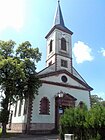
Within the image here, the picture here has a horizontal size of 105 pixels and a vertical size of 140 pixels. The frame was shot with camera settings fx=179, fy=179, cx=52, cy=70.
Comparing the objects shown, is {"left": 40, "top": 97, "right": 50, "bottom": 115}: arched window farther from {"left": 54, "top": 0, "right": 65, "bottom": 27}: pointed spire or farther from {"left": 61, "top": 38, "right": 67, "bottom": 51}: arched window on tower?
{"left": 54, "top": 0, "right": 65, "bottom": 27}: pointed spire

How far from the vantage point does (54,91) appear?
2552 cm

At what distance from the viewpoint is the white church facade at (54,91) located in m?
23.1

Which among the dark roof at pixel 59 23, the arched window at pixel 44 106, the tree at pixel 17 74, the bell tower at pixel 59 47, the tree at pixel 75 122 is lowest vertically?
the tree at pixel 75 122

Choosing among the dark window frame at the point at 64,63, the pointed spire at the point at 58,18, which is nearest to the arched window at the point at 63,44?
the dark window frame at the point at 64,63

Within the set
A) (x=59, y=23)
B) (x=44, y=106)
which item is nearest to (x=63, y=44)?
(x=59, y=23)

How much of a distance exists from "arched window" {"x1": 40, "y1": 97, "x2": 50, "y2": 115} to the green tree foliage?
9672 millimetres

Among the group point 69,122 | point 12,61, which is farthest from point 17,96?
point 69,122

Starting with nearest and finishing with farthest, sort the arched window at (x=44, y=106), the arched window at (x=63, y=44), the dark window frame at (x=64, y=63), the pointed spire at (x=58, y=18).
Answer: the arched window at (x=44, y=106) < the dark window frame at (x=64, y=63) < the arched window at (x=63, y=44) < the pointed spire at (x=58, y=18)

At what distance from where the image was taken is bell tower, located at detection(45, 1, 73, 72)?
97.8 ft

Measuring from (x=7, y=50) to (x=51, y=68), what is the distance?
25.8 feet

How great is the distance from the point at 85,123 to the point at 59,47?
2009 cm

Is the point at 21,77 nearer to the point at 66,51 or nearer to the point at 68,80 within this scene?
the point at 68,80

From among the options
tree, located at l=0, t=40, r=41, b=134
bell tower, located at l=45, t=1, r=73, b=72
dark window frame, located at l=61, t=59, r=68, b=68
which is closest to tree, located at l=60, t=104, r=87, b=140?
tree, located at l=0, t=40, r=41, b=134

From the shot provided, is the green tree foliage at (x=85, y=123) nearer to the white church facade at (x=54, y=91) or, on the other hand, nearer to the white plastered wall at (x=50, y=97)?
the white church facade at (x=54, y=91)
